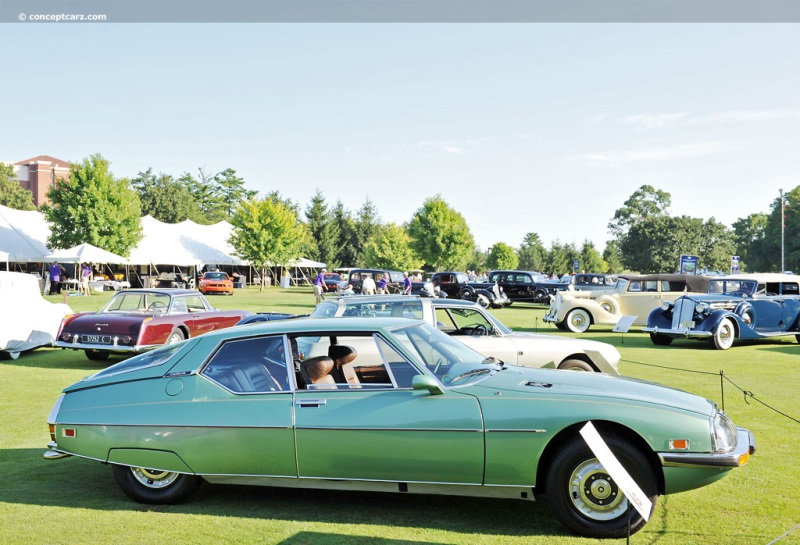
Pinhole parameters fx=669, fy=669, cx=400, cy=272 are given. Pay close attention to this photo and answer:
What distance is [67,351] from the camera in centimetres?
1560

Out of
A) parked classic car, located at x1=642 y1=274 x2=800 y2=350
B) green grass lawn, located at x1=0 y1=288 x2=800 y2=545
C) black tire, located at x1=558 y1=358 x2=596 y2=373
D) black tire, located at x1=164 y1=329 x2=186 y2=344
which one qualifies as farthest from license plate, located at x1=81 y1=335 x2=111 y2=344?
parked classic car, located at x1=642 y1=274 x2=800 y2=350

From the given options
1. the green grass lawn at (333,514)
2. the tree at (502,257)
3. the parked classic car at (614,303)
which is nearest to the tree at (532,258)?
the tree at (502,257)

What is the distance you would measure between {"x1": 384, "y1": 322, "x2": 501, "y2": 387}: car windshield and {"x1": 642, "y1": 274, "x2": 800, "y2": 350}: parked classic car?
12870 mm

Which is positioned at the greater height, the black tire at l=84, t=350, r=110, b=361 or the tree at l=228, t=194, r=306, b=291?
the tree at l=228, t=194, r=306, b=291

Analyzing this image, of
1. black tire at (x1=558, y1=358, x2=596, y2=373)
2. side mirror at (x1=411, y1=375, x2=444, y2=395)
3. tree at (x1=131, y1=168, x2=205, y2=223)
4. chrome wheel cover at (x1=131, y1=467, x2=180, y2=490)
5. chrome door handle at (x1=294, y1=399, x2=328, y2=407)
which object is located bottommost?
chrome wheel cover at (x1=131, y1=467, x2=180, y2=490)

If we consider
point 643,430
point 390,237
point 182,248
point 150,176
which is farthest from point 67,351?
point 150,176

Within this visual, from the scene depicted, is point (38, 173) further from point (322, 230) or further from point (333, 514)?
point (333, 514)

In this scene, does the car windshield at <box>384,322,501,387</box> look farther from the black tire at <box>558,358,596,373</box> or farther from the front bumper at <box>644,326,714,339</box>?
the front bumper at <box>644,326,714,339</box>

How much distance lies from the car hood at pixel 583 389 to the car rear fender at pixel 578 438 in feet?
0.59

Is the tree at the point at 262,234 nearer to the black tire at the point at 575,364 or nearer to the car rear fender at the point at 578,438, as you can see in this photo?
the black tire at the point at 575,364

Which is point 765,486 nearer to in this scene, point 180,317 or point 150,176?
point 180,317

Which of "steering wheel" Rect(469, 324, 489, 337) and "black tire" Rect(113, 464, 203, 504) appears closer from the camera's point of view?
"black tire" Rect(113, 464, 203, 504)

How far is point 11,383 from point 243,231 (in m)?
47.9

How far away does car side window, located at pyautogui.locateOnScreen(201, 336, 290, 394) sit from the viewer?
4.98m
